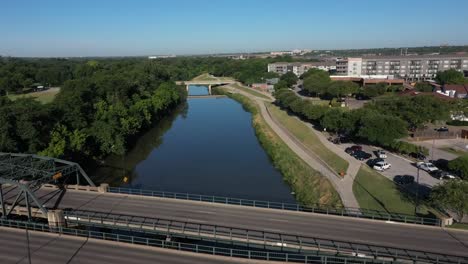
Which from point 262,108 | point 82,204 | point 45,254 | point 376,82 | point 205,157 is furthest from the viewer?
point 376,82

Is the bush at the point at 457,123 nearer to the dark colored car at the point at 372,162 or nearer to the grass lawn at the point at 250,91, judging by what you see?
the dark colored car at the point at 372,162

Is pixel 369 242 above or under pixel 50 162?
under

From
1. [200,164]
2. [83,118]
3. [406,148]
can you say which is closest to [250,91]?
[200,164]

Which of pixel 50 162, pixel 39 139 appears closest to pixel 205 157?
pixel 39 139

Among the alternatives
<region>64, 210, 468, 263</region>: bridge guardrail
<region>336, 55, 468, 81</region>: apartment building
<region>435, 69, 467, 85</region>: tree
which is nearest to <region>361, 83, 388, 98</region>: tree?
<region>435, 69, 467, 85</region>: tree

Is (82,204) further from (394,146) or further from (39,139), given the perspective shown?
(394,146)

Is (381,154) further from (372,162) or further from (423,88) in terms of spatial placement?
(423,88)
